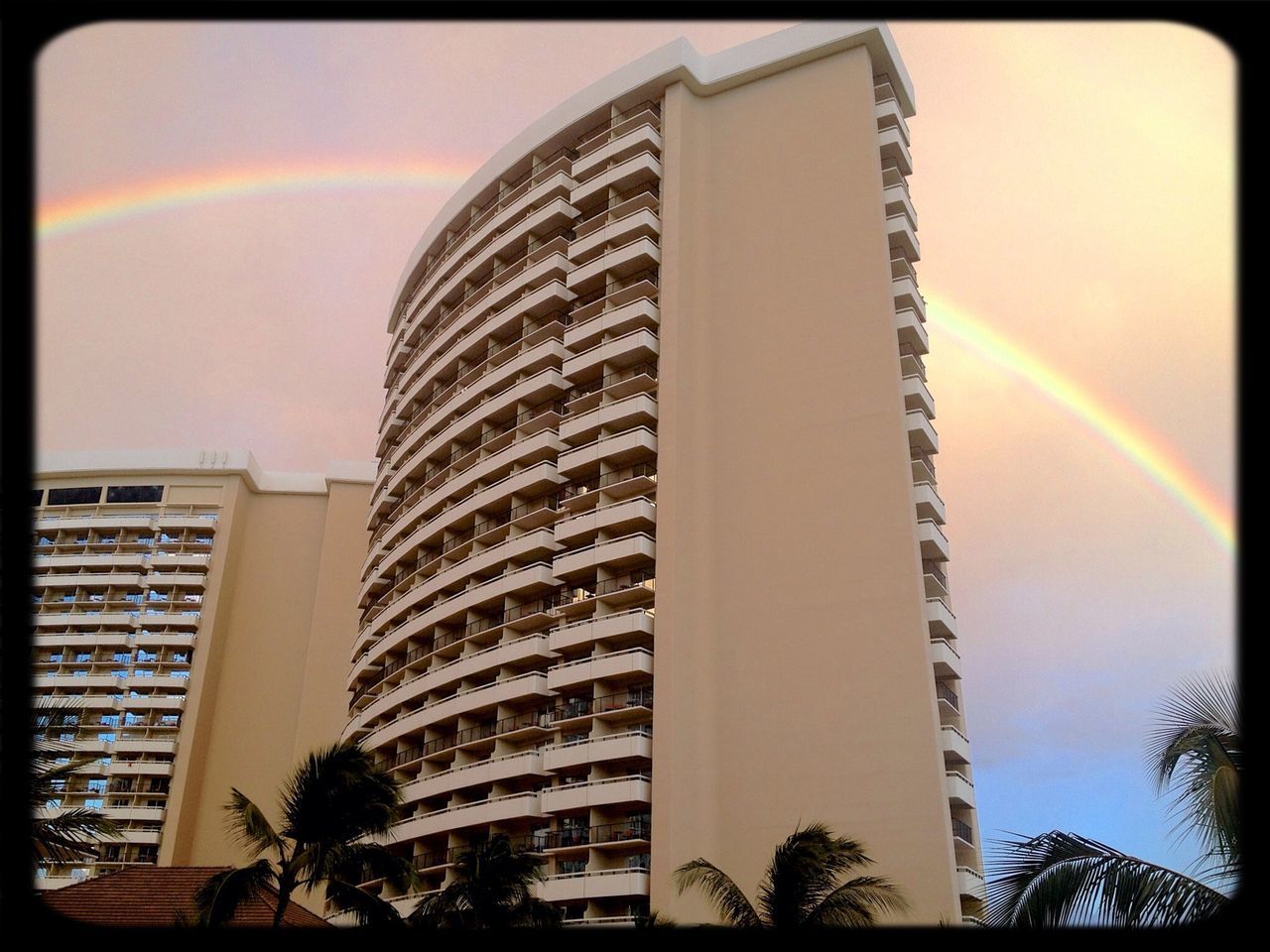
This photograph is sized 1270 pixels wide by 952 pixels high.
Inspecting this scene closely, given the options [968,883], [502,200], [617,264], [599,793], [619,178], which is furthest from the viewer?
[502,200]

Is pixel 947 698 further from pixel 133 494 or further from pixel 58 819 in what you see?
pixel 133 494

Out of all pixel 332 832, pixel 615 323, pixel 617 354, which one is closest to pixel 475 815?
pixel 617 354

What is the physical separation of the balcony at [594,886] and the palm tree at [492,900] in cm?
960

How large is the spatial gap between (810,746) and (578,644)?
1024 cm

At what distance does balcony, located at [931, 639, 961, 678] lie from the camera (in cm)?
3834

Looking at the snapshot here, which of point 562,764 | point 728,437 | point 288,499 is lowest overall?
point 562,764

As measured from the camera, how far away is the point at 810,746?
36.9 metres

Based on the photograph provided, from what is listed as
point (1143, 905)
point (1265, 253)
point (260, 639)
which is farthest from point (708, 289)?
point (260, 639)

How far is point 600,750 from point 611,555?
283 inches

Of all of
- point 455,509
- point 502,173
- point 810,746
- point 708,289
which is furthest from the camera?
point 502,173

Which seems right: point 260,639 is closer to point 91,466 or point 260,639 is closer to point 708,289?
point 91,466

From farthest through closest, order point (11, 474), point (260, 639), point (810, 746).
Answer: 1. point (260, 639)
2. point (810, 746)
3. point (11, 474)

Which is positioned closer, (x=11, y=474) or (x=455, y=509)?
(x=11, y=474)

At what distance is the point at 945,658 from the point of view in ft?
126
